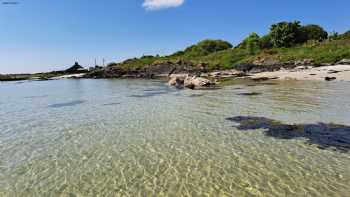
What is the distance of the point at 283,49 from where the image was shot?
260ft

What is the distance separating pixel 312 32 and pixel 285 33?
15013 millimetres

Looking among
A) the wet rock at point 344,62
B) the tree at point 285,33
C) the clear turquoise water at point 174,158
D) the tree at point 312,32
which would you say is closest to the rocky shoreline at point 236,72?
the wet rock at point 344,62

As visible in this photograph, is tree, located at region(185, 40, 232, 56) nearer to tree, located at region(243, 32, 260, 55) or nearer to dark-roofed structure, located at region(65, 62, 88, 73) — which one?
tree, located at region(243, 32, 260, 55)

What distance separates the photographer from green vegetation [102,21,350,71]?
62.2 metres

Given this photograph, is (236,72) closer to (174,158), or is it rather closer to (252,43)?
Answer: (252,43)

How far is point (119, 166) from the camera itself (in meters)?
8.61

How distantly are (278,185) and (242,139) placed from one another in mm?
4316

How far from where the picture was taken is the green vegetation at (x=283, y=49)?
204 ft

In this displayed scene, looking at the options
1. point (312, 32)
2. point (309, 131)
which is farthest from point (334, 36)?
point (309, 131)

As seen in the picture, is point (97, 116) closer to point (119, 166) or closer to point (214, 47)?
point (119, 166)

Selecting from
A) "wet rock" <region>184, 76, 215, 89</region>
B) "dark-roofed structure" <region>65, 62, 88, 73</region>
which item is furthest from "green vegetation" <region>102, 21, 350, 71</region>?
"dark-roofed structure" <region>65, 62, 88, 73</region>

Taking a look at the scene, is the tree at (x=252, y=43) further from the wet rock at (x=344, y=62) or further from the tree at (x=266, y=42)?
the wet rock at (x=344, y=62)

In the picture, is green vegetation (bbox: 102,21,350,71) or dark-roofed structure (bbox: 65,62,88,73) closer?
green vegetation (bbox: 102,21,350,71)

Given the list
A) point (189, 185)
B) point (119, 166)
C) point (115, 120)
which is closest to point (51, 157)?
point (119, 166)
